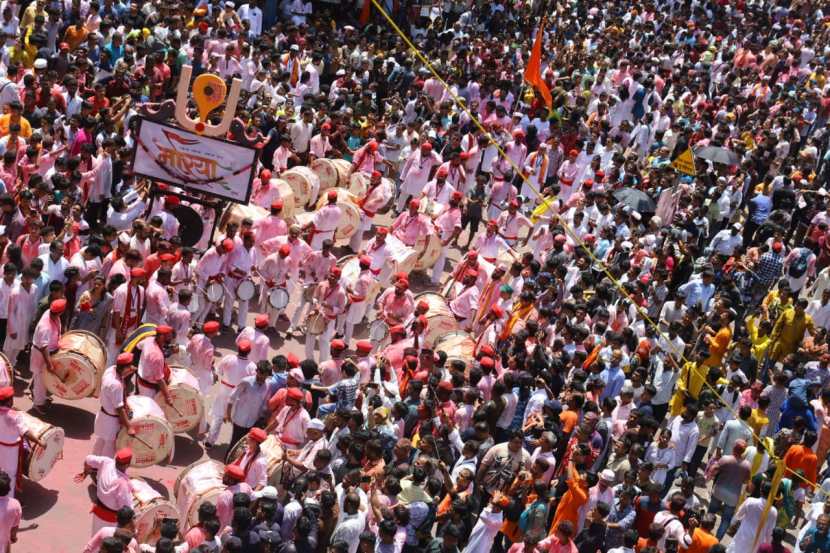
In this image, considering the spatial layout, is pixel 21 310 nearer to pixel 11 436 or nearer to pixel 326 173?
pixel 11 436

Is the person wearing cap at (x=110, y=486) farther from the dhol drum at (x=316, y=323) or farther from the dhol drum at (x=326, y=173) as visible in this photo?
the dhol drum at (x=326, y=173)

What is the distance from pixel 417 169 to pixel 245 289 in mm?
5538

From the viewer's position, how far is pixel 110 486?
1055 cm

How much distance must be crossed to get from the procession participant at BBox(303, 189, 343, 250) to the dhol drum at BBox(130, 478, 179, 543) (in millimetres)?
6693

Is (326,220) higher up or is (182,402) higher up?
(326,220)

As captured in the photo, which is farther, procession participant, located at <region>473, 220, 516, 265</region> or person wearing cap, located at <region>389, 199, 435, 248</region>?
procession participant, located at <region>473, 220, 516, 265</region>

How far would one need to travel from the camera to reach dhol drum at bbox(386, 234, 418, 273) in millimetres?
16906

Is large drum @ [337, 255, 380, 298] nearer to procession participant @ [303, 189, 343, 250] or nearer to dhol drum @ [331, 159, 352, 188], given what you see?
procession participant @ [303, 189, 343, 250]

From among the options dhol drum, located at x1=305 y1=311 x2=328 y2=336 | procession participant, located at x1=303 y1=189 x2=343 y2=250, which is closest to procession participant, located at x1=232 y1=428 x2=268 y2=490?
dhol drum, located at x1=305 y1=311 x2=328 y2=336

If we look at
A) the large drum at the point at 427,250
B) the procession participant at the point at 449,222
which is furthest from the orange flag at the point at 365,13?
the large drum at the point at 427,250

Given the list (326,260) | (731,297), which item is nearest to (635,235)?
(731,297)

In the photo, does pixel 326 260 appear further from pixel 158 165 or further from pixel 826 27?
pixel 826 27

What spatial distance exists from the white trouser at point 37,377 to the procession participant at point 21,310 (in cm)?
35

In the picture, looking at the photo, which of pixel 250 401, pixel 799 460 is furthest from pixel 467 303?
pixel 799 460
